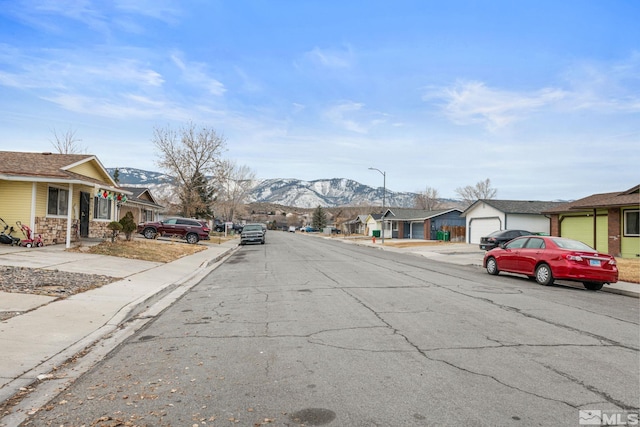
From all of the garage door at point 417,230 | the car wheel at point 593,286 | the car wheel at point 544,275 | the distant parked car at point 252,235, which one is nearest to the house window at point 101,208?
the distant parked car at point 252,235

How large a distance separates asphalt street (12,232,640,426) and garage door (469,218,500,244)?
31870 mm

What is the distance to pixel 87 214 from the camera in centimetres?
2548

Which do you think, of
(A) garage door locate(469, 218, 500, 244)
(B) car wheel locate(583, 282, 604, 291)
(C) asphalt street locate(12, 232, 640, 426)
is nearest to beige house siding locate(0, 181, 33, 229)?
(C) asphalt street locate(12, 232, 640, 426)

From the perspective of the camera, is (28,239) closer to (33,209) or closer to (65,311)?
(33,209)

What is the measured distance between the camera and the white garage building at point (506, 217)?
3925 cm

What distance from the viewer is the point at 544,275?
14.1m

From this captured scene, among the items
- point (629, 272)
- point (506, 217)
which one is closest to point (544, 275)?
point (629, 272)

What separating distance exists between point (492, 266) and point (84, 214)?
20838mm

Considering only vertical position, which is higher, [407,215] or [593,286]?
[407,215]

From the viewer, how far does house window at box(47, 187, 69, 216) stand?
2080 centimetres

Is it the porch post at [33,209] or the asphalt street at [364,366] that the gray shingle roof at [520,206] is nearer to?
the asphalt street at [364,366]

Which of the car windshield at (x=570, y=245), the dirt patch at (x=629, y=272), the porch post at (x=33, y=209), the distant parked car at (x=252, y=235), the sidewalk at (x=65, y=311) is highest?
the porch post at (x=33, y=209)

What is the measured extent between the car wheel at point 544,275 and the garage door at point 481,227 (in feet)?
88.2

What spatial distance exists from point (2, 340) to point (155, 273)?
8.82 metres
